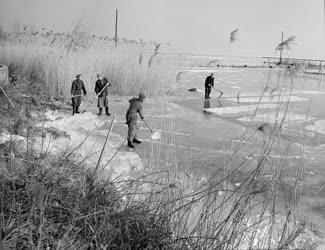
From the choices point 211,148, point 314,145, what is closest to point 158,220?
point 211,148

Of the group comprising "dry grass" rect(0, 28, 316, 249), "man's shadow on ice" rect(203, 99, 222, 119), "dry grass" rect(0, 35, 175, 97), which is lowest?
"dry grass" rect(0, 28, 316, 249)

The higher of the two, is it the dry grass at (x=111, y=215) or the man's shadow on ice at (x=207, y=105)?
the man's shadow on ice at (x=207, y=105)

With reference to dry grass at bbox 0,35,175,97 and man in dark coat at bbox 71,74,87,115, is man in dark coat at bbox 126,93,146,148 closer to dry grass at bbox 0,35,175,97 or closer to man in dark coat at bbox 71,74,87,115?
man in dark coat at bbox 71,74,87,115

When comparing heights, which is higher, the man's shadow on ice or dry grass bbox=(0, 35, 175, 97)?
dry grass bbox=(0, 35, 175, 97)

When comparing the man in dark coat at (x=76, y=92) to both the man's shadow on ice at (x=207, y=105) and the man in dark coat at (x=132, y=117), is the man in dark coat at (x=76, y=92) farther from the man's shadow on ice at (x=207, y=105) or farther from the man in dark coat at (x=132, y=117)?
the man's shadow on ice at (x=207, y=105)

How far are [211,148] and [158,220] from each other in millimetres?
5291

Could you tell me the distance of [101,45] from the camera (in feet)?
54.4

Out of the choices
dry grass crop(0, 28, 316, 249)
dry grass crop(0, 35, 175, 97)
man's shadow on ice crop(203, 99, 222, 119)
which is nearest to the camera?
dry grass crop(0, 28, 316, 249)

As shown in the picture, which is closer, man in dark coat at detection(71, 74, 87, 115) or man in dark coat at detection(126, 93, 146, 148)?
man in dark coat at detection(126, 93, 146, 148)

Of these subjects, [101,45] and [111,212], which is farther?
[101,45]

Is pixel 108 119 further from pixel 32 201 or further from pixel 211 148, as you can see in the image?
pixel 32 201

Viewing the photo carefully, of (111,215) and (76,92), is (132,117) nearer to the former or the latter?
(76,92)

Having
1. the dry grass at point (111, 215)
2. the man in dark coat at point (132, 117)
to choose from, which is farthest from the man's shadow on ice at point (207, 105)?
the dry grass at point (111, 215)

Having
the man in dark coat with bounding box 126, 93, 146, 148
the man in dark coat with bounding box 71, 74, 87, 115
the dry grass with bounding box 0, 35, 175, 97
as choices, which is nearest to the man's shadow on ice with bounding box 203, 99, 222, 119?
the dry grass with bounding box 0, 35, 175, 97
